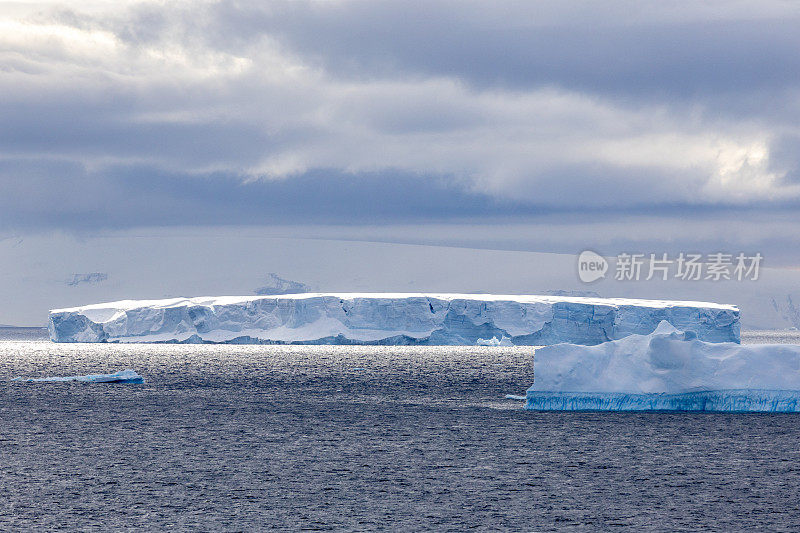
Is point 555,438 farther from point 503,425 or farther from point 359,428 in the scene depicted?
point 359,428

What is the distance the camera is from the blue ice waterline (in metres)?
13.8

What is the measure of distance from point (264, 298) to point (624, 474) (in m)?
37.4

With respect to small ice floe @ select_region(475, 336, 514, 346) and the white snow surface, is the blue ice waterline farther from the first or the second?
small ice floe @ select_region(475, 336, 514, 346)

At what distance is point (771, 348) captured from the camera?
548 inches

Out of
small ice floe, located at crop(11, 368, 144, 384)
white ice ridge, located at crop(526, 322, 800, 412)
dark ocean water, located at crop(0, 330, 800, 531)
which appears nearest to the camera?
dark ocean water, located at crop(0, 330, 800, 531)

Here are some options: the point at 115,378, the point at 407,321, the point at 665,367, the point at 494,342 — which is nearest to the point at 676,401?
the point at 665,367

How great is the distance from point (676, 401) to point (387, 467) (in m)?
6.73

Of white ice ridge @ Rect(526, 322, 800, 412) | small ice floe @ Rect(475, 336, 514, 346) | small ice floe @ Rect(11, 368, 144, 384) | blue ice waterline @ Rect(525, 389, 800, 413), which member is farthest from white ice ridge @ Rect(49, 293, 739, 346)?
white ice ridge @ Rect(526, 322, 800, 412)

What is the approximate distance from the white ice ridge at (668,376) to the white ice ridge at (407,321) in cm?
2765

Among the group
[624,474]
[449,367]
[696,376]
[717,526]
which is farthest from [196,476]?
[449,367]

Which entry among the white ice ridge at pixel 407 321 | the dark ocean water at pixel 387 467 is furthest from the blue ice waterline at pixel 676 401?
the white ice ridge at pixel 407 321

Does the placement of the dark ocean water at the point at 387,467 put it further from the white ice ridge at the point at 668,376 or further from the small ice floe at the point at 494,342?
the small ice floe at the point at 494,342

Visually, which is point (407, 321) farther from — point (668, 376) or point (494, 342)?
point (668, 376)

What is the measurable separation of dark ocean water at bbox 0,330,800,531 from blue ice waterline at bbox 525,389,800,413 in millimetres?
269
